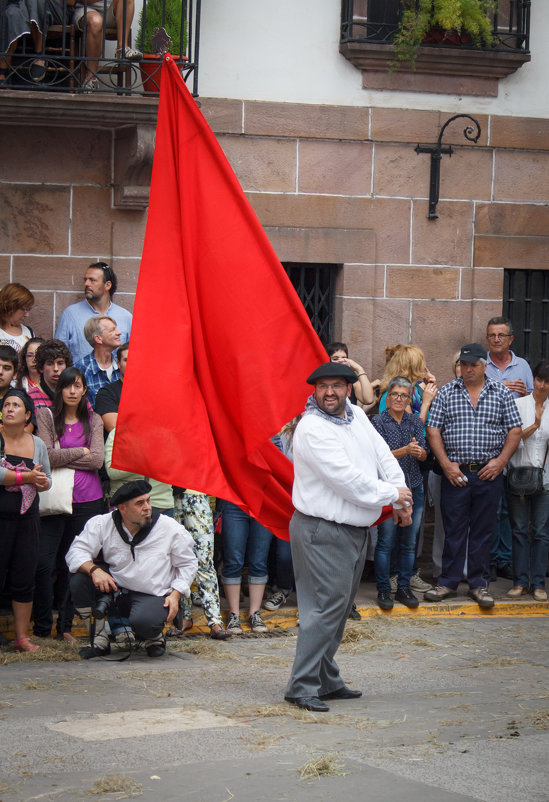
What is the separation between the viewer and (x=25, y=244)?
11.9 m

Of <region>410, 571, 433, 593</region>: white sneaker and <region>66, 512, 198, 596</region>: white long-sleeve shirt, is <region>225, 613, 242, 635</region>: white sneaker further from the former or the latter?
<region>410, 571, 433, 593</region>: white sneaker

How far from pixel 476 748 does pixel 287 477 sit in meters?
2.20

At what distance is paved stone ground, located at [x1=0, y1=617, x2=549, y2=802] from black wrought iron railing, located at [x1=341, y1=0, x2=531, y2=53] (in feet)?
20.2

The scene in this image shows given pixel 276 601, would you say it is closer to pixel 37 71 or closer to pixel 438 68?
pixel 37 71

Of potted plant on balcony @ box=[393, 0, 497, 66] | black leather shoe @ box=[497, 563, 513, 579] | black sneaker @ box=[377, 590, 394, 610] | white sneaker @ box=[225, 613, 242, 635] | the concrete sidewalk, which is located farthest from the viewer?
potted plant on balcony @ box=[393, 0, 497, 66]

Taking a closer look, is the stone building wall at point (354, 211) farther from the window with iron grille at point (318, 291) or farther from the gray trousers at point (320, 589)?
the gray trousers at point (320, 589)

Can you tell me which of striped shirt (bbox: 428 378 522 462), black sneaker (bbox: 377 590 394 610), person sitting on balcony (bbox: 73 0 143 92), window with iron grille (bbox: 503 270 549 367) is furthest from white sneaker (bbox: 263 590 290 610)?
person sitting on balcony (bbox: 73 0 143 92)

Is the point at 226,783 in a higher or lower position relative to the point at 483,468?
lower

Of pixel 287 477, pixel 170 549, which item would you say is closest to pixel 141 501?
pixel 170 549

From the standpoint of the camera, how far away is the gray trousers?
7.41 m

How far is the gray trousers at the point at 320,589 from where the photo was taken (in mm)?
7406

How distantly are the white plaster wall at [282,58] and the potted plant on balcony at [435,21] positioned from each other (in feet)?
1.60

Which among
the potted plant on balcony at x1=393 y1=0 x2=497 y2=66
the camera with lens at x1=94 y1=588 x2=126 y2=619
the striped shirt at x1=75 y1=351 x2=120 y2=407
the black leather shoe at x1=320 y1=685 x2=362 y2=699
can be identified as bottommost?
the black leather shoe at x1=320 y1=685 x2=362 y2=699

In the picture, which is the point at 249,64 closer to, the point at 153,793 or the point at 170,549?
the point at 170,549
